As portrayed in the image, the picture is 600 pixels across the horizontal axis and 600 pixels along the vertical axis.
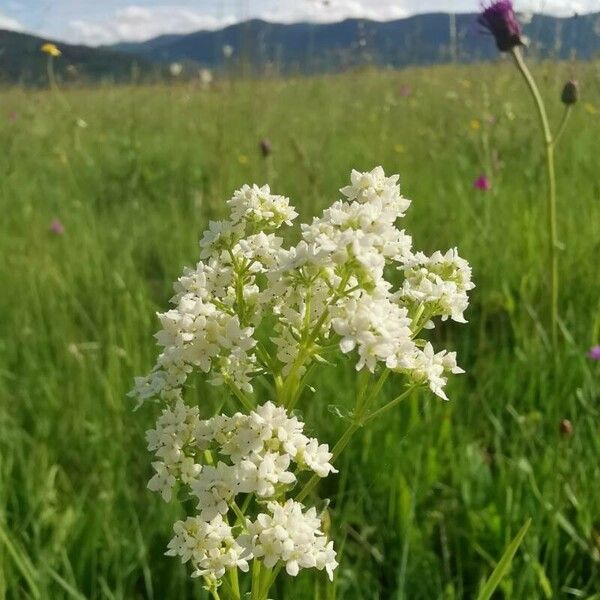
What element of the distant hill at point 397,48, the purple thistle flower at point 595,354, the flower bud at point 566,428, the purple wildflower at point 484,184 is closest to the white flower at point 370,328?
the flower bud at point 566,428

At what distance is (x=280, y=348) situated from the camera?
848 millimetres

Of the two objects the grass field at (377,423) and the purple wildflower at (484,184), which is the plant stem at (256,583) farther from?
the purple wildflower at (484,184)

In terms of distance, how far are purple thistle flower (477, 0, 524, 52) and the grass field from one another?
A: 63 centimetres

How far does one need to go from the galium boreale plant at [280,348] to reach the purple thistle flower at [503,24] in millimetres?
1182

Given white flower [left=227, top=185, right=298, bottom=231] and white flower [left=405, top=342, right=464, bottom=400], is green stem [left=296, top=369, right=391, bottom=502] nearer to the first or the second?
white flower [left=405, top=342, right=464, bottom=400]

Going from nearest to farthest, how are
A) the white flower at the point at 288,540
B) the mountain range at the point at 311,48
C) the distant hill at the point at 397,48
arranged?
the white flower at the point at 288,540 → the distant hill at the point at 397,48 → the mountain range at the point at 311,48

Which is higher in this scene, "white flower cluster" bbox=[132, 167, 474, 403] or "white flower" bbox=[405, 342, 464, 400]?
"white flower cluster" bbox=[132, 167, 474, 403]

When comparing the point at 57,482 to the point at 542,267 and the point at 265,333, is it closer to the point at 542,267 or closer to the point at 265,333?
the point at 265,333

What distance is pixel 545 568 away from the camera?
1.55 metres

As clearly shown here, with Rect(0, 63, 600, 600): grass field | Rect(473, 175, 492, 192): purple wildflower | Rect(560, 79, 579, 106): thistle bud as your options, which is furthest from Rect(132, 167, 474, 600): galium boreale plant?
Rect(473, 175, 492, 192): purple wildflower

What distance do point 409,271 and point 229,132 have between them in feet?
13.6

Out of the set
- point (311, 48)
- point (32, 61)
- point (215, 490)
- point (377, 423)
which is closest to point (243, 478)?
point (215, 490)

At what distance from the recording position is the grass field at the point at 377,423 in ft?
5.19

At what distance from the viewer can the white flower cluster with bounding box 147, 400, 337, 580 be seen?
0.72 m
